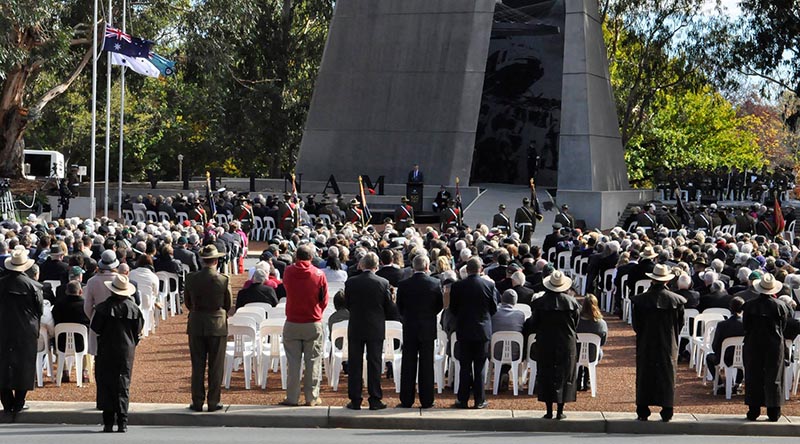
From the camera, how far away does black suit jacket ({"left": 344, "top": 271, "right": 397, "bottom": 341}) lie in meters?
12.4

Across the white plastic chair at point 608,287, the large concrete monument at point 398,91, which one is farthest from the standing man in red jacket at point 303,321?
the large concrete monument at point 398,91

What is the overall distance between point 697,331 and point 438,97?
86.8ft

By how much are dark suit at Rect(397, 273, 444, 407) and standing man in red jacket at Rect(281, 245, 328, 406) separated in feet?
2.76

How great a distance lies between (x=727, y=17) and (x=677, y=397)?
46473 millimetres

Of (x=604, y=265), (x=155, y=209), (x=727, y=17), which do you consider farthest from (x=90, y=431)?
(x=727, y=17)

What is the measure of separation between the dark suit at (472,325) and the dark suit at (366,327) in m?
0.76

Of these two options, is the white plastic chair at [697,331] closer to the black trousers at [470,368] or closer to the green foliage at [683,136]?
the black trousers at [470,368]

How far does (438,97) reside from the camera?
137 ft

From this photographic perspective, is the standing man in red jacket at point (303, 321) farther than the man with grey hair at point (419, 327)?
No

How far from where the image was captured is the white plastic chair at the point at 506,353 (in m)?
13.4

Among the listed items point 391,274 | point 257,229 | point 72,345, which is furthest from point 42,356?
point 257,229

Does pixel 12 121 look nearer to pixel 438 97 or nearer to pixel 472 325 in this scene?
pixel 438 97

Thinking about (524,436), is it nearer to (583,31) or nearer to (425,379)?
(425,379)

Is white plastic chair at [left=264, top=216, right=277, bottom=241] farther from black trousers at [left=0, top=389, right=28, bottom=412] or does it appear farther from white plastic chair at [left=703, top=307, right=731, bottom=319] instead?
black trousers at [left=0, top=389, right=28, bottom=412]
